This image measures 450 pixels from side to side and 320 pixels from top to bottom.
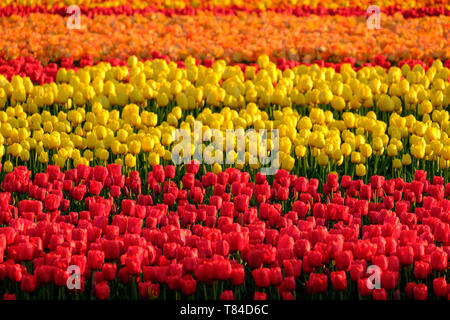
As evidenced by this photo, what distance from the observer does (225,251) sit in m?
3.69

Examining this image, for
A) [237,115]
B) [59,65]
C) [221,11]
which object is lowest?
[237,115]

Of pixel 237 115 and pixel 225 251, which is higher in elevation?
pixel 237 115

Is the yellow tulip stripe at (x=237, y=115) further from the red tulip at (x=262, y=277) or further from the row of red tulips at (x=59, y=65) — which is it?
the red tulip at (x=262, y=277)

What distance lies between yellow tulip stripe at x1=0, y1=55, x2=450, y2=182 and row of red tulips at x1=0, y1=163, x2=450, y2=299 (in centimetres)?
95

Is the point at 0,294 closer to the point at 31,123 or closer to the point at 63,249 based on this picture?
the point at 63,249

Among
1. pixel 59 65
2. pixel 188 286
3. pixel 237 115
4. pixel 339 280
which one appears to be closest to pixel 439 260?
pixel 339 280

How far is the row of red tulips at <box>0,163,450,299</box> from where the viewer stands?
139 inches

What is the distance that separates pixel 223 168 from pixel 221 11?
7.12m

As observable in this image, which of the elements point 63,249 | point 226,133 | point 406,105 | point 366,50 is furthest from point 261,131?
point 366,50

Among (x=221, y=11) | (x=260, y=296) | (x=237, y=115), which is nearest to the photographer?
(x=260, y=296)

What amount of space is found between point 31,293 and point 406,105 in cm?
411

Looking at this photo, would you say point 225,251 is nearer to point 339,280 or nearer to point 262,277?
point 262,277

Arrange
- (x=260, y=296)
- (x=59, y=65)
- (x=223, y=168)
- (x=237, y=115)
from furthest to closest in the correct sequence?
(x=59, y=65) → (x=237, y=115) → (x=223, y=168) → (x=260, y=296)

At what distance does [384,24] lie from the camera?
451 inches
